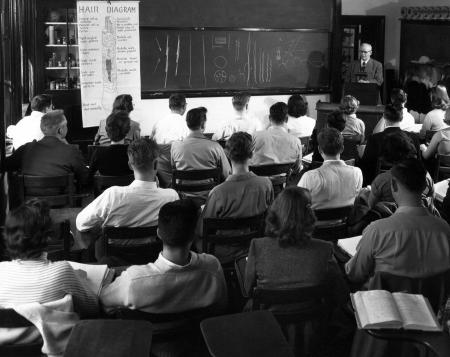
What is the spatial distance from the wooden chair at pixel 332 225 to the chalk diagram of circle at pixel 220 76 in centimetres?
604

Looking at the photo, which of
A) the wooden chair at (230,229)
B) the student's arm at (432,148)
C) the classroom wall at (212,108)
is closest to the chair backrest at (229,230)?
the wooden chair at (230,229)

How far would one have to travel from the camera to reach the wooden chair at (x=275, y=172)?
16.9ft

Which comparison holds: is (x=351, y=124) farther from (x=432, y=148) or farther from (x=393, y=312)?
(x=393, y=312)

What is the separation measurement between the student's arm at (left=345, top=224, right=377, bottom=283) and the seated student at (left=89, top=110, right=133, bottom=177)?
2.64 m

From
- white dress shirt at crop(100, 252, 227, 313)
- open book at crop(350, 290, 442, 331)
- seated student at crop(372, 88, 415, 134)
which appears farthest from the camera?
seated student at crop(372, 88, 415, 134)

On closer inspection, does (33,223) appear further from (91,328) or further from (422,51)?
(422,51)

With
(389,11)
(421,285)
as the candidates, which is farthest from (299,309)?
(389,11)

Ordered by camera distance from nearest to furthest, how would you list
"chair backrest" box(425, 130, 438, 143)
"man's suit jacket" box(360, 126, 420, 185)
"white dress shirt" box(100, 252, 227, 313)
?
"white dress shirt" box(100, 252, 227, 313), "man's suit jacket" box(360, 126, 420, 185), "chair backrest" box(425, 130, 438, 143)

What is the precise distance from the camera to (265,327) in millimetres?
1896

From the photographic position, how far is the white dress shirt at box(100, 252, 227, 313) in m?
2.44

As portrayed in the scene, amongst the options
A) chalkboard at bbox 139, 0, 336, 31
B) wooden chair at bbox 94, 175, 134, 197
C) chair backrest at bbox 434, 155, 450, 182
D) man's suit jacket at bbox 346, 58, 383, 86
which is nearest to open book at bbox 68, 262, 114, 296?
wooden chair at bbox 94, 175, 134, 197

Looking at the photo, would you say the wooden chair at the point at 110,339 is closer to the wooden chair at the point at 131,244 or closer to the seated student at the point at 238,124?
the wooden chair at the point at 131,244

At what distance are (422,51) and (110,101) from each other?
6020mm

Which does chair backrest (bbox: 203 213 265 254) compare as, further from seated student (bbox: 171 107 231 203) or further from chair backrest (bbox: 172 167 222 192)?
seated student (bbox: 171 107 231 203)
